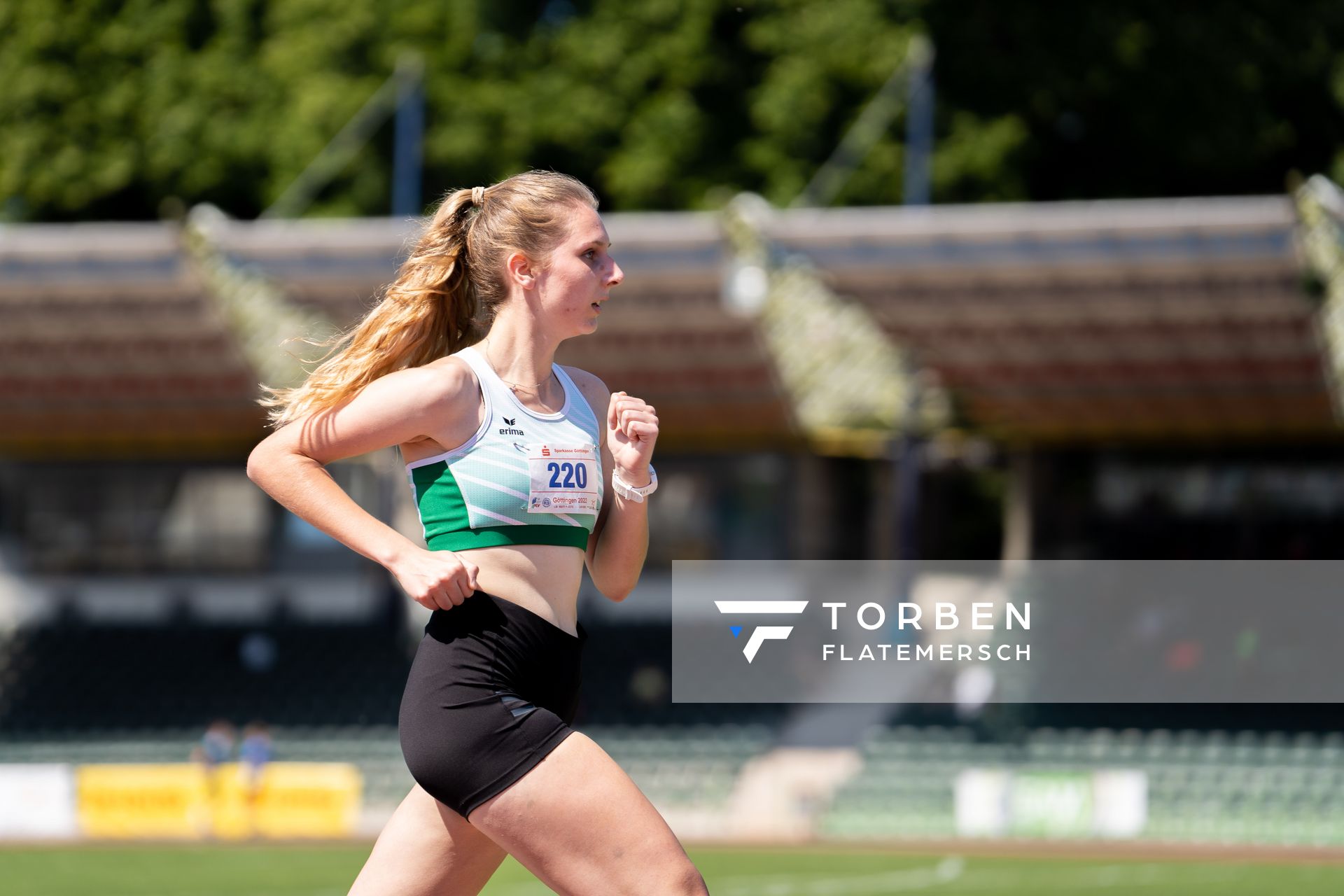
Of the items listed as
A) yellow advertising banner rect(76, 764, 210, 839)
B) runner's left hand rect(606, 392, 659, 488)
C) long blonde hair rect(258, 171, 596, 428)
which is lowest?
yellow advertising banner rect(76, 764, 210, 839)

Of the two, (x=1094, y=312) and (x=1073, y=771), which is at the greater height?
(x=1094, y=312)

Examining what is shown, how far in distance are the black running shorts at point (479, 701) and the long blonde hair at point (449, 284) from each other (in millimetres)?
546

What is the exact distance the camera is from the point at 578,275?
3.86 metres

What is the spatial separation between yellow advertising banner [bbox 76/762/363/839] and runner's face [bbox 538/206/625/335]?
2072 cm

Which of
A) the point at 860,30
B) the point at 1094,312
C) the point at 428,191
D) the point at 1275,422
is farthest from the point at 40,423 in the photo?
the point at 1275,422

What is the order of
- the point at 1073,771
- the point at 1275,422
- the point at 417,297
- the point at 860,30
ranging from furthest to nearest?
the point at 860,30
the point at 1275,422
the point at 1073,771
the point at 417,297

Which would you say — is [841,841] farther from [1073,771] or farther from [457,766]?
[457,766]

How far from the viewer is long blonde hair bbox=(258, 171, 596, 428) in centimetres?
385

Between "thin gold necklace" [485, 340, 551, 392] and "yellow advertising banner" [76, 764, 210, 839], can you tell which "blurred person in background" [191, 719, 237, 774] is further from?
"thin gold necklace" [485, 340, 551, 392]

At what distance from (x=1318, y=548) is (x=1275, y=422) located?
2630 mm

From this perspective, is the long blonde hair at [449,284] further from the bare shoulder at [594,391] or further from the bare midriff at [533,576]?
the bare midriff at [533,576]

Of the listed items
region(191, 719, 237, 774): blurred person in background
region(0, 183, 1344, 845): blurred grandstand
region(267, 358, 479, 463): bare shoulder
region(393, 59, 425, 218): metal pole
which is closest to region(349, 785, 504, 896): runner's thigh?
region(267, 358, 479, 463): bare shoulder

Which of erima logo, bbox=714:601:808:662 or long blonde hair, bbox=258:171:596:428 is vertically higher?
long blonde hair, bbox=258:171:596:428

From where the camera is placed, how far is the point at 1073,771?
21.5 meters
